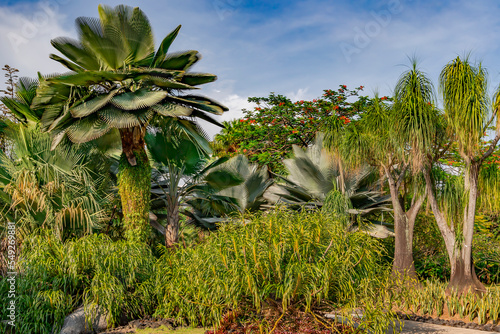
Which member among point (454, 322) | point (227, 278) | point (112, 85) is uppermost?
point (112, 85)

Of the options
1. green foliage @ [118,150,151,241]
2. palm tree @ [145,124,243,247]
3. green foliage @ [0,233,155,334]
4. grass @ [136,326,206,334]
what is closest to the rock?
green foliage @ [0,233,155,334]

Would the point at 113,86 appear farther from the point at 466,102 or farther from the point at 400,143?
the point at 466,102

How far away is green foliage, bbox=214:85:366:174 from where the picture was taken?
1717 centimetres

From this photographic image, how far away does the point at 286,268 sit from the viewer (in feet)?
21.5

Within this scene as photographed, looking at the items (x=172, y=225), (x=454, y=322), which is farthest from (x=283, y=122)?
(x=454, y=322)

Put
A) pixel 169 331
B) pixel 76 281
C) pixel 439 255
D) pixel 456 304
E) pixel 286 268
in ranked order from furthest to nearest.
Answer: pixel 439 255 → pixel 456 304 → pixel 76 281 → pixel 169 331 → pixel 286 268

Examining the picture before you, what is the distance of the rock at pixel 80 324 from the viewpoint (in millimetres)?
8062

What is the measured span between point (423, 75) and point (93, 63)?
835 cm

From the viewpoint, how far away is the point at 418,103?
34.1ft

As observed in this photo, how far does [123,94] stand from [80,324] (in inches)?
210

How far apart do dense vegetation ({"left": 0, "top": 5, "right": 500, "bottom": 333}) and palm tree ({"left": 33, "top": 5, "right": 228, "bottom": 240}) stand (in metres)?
0.04

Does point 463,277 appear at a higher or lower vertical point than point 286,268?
lower

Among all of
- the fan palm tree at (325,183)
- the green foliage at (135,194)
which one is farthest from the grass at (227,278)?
the fan palm tree at (325,183)

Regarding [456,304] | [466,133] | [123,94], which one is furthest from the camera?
[123,94]
